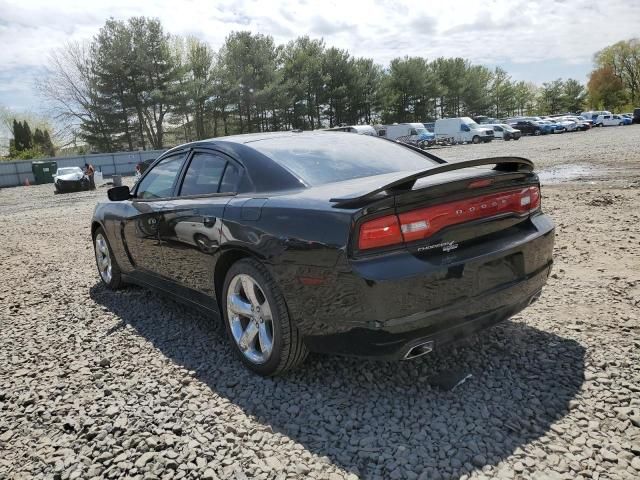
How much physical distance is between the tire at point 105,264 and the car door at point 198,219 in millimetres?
1333

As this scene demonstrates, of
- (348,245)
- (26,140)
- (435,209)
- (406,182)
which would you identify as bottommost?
(348,245)

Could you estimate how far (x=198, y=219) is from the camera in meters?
3.32

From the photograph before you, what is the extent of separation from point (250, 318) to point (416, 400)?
3.54 ft

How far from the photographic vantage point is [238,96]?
1877 inches

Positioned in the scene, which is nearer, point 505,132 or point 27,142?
point 505,132

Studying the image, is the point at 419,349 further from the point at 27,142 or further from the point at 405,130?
the point at 27,142

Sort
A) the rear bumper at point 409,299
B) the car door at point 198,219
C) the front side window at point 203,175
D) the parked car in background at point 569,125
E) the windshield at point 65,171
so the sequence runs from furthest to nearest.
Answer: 1. the parked car in background at point 569,125
2. the windshield at point 65,171
3. the front side window at point 203,175
4. the car door at point 198,219
5. the rear bumper at point 409,299

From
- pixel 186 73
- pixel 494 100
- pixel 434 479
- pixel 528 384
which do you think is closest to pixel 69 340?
pixel 434 479

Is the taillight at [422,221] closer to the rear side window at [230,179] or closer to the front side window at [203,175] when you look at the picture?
the rear side window at [230,179]

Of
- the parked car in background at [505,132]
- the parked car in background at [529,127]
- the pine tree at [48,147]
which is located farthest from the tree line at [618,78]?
the pine tree at [48,147]

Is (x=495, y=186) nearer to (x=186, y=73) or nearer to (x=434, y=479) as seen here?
(x=434, y=479)

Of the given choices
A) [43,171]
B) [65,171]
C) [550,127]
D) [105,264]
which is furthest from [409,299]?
[550,127]

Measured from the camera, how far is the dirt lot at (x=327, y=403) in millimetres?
2182

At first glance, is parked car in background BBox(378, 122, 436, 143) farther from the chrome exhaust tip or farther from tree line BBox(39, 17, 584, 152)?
the chrome exhaust tip
